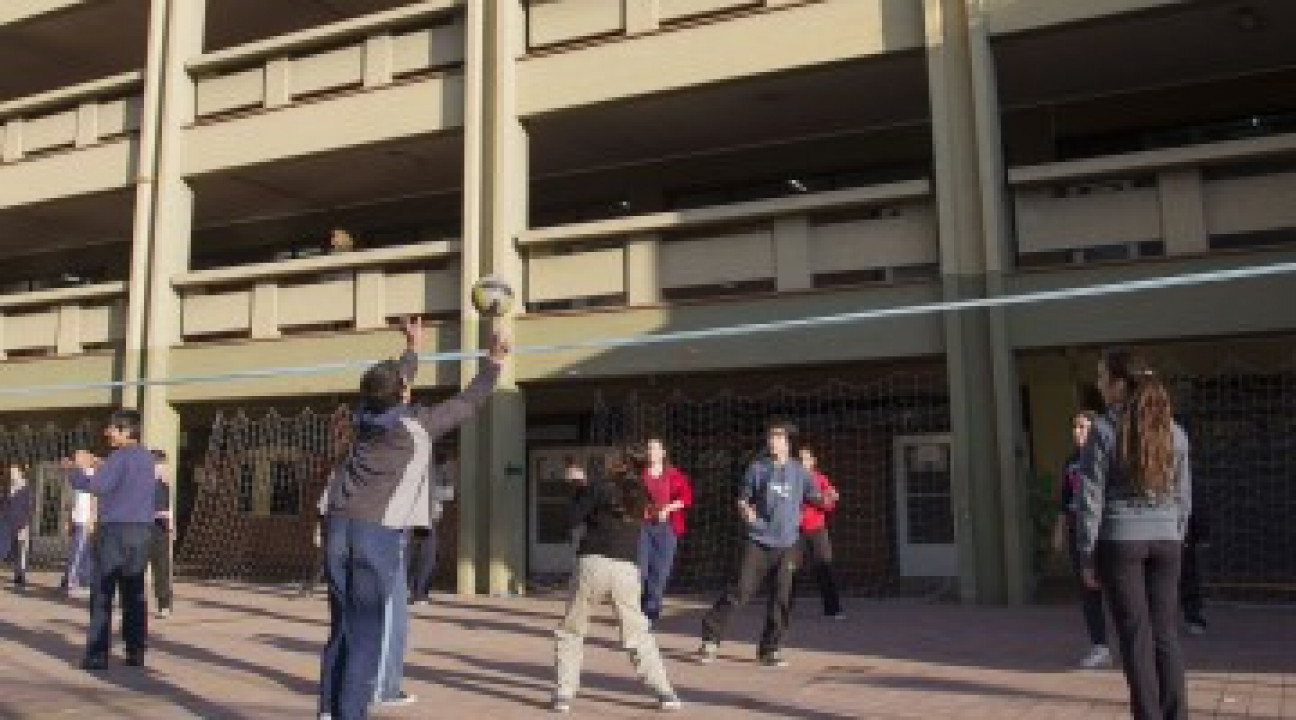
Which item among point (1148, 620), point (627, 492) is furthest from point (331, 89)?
point (1148, 620)

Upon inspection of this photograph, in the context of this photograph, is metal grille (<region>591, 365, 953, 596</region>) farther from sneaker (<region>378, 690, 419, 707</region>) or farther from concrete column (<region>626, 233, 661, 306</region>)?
sneaker (<region>378, 690, 419, 707</region>)

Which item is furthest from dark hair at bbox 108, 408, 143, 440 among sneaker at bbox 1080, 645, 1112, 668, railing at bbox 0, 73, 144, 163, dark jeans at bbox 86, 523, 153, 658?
railing at bbox 0, 73, 144, 163

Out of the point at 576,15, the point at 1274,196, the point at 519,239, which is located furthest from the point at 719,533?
the point at 1274,196

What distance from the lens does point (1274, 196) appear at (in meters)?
11.5

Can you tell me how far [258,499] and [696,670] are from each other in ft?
43.0

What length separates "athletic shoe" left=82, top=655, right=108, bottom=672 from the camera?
836 cm

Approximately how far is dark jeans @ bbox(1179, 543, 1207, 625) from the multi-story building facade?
2.22 metres

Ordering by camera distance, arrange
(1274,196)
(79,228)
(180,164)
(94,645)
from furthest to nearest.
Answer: (79,228) → (180,164) → (1274,196) → (94,645)

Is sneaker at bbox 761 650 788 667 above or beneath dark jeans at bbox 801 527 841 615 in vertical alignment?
beneath

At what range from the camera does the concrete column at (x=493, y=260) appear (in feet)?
48.1

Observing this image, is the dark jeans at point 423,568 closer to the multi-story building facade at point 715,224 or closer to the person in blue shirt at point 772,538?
the multi-story building facade at point 715,224

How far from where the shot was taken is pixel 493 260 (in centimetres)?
1495

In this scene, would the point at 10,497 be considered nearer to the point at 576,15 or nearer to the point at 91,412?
the point at 91,412

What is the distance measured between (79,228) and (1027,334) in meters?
16.8
